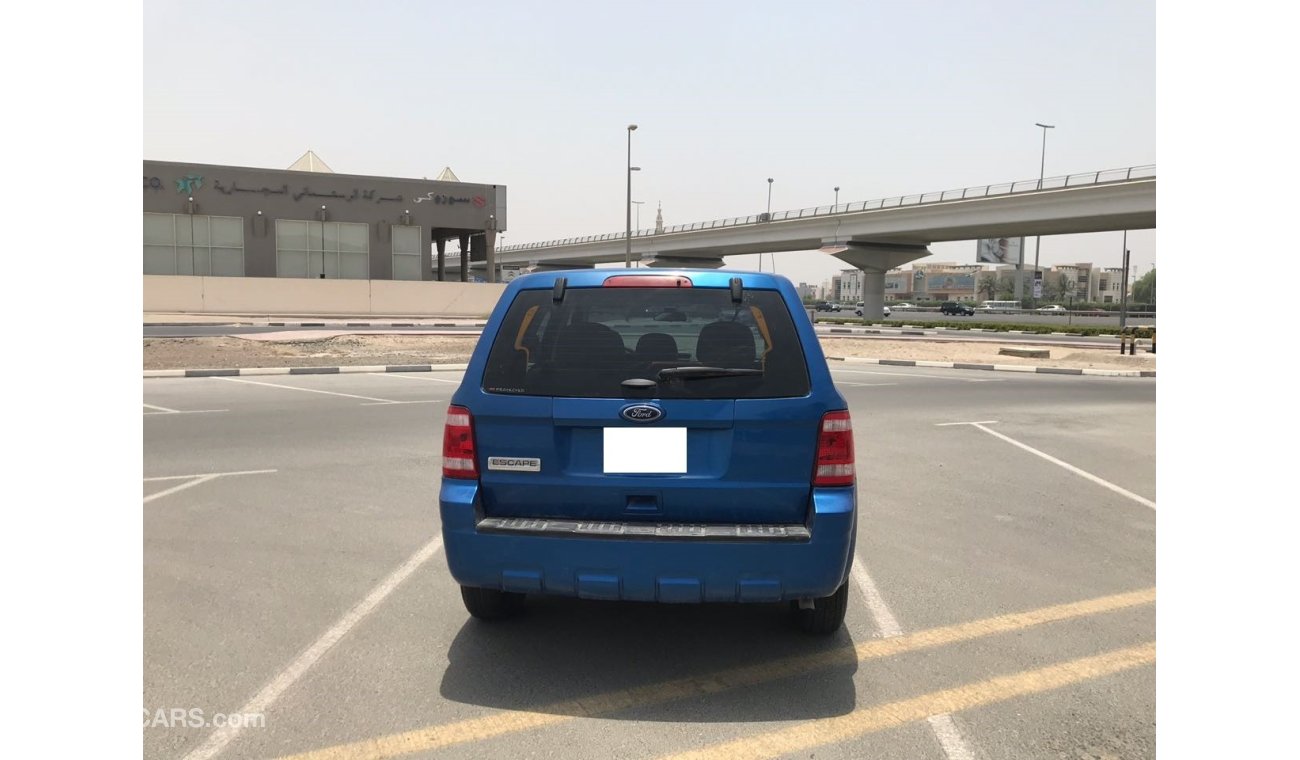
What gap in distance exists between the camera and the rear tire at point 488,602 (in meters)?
4.08

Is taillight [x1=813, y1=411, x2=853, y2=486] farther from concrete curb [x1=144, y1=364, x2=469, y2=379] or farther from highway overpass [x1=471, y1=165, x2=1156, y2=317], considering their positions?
highway overpass [x1=471, y1=165, x2=1156, y2=317]

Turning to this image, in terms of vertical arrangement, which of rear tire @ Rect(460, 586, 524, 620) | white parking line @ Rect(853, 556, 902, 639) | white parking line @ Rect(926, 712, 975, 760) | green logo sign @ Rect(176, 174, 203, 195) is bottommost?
white parking line @ Rect(926, 712, 975, 760)

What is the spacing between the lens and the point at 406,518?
20.0 ft

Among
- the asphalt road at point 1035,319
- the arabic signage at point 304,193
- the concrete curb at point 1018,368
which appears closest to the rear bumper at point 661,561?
the concrete curb at point 1018,368

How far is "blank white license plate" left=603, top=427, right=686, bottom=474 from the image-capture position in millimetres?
3475

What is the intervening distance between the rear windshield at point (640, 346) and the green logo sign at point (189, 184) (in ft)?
147

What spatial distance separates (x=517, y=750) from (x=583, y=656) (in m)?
0.86

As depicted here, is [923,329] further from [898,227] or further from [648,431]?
[648,431]

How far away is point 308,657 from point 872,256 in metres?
58.0

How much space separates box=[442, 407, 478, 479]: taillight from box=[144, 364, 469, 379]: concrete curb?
46.9ft

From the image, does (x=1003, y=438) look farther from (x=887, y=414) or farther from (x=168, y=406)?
(x=168, y=406)

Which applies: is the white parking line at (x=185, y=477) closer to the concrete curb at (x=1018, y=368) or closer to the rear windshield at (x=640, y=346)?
the rear windshield at (x=640, y=346)

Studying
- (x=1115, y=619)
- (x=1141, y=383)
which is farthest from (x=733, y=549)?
(x=1141, y=383)

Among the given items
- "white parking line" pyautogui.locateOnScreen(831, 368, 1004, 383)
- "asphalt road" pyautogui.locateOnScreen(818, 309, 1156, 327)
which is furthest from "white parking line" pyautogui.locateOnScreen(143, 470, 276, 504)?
"asphalt road" pyautogui.locateOnScreen(818, 309, 1156, 327)
